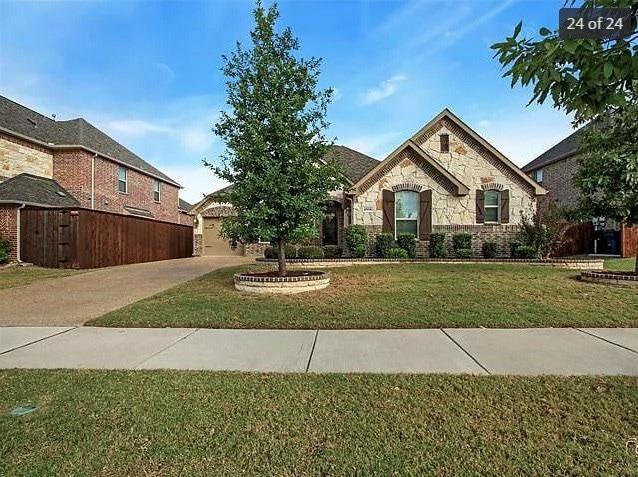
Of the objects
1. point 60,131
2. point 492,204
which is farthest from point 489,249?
point 60,131

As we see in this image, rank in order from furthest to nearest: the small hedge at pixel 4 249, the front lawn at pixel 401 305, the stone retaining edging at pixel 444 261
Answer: the small hedge at pixel 4 249
the stone retaining edging at pixel 444 261
the front lawn at pixel 401 305

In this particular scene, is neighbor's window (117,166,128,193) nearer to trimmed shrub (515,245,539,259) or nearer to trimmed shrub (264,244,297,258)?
trimmed shrub (264,244,297,258)

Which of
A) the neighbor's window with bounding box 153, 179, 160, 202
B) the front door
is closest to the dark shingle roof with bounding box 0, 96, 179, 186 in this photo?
the neighbor's window with bounding box 153, 179, 160, 202

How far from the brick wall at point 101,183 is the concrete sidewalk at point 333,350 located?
1614 centimetres

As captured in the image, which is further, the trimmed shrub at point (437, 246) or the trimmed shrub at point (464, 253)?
the trimmed shrub at point (437, 246)

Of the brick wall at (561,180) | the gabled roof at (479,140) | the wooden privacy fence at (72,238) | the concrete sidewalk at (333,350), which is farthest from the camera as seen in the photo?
the brick wall at (561,180)

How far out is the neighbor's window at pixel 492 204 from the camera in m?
16.6

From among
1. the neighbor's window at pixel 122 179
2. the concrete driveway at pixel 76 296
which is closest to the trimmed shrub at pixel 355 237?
the concrete driveway at pixel 76 296

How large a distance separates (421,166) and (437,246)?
3.44m

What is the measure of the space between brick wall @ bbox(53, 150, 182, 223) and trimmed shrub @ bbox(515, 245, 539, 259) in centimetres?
2022

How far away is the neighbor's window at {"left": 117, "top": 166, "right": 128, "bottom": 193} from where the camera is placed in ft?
74.3

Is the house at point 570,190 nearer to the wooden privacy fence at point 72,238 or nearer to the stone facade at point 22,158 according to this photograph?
the wooden privacy fence at point 72,238

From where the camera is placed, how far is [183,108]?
16.1 m

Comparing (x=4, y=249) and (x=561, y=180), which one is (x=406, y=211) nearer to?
(x=561, y=180)
